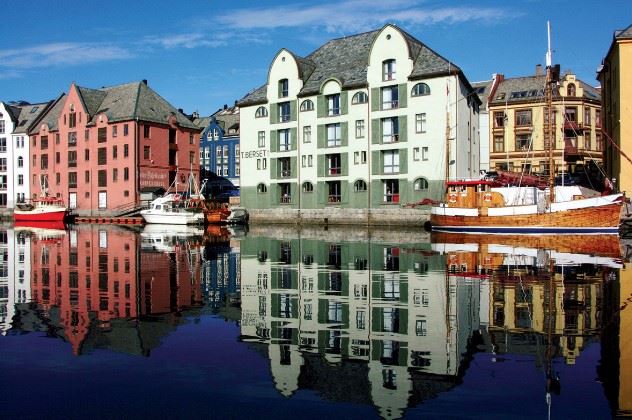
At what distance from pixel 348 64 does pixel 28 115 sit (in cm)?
5529

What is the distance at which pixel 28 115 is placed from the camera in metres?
91.3

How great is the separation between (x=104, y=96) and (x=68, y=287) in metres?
72.4

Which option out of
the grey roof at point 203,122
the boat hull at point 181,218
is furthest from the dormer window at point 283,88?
the grey roof at point 203,122

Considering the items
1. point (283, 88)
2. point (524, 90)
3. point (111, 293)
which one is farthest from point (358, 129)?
point (111, 293)

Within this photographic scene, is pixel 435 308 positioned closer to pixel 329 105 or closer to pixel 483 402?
pixel 483 402

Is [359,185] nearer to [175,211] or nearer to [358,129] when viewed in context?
[358,129]

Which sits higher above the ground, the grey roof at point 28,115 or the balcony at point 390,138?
the grey roof at point 28,115

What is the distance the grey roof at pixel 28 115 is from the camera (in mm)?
88762

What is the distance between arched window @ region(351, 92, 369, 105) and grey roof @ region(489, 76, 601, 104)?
2390 centimetres

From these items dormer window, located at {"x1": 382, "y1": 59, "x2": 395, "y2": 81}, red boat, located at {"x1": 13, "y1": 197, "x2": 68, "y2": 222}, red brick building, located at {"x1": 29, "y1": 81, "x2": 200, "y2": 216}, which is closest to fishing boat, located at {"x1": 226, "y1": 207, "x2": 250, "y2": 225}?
red brick building, located at {"x1": 29, "y1": 81, "x2": 200, "y2": 216}

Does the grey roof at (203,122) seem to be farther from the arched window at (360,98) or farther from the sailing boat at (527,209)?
the sailing boat at (527,209)

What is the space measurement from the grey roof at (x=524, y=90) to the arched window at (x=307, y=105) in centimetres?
2617

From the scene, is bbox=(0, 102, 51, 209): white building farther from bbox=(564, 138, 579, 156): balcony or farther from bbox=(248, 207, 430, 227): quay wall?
bbox=(564, 138, 579, 156): balcony

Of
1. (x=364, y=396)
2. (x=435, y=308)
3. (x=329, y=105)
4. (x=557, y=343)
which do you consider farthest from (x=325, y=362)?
(x=329, y=105)
